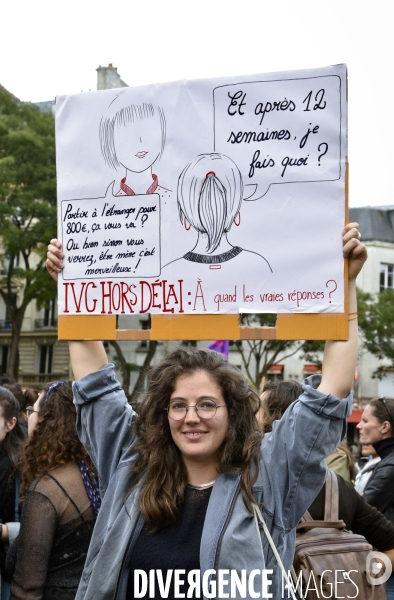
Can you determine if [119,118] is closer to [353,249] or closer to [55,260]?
[55,260]

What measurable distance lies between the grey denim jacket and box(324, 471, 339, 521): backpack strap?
43.1 inches

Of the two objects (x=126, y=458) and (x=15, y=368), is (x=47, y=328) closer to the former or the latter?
(x=15, y=368)

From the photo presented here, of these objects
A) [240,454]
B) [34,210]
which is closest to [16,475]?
[240,454]

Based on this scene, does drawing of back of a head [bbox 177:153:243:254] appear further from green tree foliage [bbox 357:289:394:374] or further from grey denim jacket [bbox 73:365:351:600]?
green tree foliage [bbox 357:289:394:374]

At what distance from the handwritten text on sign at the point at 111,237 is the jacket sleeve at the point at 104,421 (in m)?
0.45

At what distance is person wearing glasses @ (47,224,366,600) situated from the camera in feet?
8.29

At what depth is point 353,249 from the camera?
2.76 metres

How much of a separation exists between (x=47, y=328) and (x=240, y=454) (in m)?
40.5

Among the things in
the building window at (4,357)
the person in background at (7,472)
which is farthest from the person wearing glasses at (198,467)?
the building window at (4,357)

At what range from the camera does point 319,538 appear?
11.2 feet

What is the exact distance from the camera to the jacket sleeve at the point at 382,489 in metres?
4.84

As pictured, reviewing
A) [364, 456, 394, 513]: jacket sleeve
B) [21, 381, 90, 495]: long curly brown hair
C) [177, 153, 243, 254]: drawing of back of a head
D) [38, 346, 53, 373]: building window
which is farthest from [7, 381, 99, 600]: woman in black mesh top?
[38, 346, 53, 373]: building window

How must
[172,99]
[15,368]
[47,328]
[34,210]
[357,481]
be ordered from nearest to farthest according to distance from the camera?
[172,99] → [357,481] → [34,210] → [15,368] → [47,328]

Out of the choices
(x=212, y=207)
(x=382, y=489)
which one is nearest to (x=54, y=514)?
(x=212, y=207)
